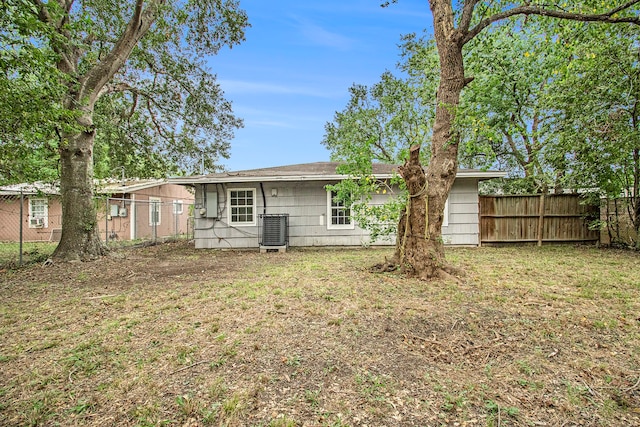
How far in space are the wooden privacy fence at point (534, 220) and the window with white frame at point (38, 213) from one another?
54.7 feet

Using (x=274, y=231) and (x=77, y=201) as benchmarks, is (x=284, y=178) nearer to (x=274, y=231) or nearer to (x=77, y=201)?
(x=274, y=231)

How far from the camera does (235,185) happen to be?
384 inches

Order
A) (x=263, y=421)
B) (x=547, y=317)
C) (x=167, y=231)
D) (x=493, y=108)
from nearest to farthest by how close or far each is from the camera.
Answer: (x=263, y=421) → (x=547, y=317) → (x=493, y=108) → (x=167, y=231)

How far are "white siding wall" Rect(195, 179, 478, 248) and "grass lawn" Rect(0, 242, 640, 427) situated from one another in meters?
4.85

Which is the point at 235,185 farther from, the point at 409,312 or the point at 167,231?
the point at 167,231

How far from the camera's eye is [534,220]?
398 inches

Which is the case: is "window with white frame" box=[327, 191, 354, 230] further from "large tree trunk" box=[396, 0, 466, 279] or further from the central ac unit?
"large tree trunk" box=[396, 0, 466, 279]

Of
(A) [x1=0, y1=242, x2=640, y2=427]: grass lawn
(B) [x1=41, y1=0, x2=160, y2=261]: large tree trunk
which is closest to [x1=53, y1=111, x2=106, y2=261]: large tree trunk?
(B) [x1=41, y1=0, x2=160, y2=261]: large tree trunk

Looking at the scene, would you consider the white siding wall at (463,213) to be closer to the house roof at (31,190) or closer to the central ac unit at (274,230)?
the central ac unit at (274,230)

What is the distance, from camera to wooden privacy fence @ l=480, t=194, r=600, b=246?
998 cm

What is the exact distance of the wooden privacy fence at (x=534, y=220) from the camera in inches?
393

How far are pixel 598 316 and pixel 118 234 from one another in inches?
595

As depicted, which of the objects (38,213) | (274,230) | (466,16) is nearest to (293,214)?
(274,230)

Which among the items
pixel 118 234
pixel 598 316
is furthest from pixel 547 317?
pixel 118 234
